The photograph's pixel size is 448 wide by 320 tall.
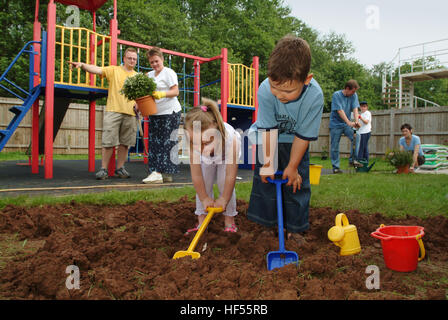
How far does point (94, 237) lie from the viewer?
2.10 metres

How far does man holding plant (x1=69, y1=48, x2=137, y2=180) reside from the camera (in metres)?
4.76

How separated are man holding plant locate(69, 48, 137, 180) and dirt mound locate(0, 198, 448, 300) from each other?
220cm

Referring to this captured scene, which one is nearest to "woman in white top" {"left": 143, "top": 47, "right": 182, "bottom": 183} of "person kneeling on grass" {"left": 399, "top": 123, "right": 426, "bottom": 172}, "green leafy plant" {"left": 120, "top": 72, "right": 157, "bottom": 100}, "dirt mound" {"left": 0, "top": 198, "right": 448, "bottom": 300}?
"green leafy plant" {"left": 120, "top": 72, "right": 157, "bottom": 100}

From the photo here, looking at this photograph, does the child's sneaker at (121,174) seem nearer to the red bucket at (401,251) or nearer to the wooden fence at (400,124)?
the red bucket at (401,251)

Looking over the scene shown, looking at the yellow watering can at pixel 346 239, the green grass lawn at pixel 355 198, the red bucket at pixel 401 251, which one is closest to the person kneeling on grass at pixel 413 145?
the green grass lawn at pixel 355 198

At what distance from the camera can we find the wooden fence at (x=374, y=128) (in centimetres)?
1184

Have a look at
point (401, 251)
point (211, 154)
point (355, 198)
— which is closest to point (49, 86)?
point (211, 154)

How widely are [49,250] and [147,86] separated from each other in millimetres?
2704

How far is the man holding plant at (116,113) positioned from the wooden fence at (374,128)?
9.05 meters

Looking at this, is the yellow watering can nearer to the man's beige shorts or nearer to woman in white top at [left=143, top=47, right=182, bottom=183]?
woman in white top at [left=143, top=47, right=182, bottom=183]

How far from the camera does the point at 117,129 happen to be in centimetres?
482

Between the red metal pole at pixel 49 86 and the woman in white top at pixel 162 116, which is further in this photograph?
the red metal pole at pixel 49 86

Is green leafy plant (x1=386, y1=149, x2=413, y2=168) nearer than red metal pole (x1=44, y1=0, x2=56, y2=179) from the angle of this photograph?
No

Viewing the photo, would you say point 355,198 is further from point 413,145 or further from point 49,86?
point 413,145
